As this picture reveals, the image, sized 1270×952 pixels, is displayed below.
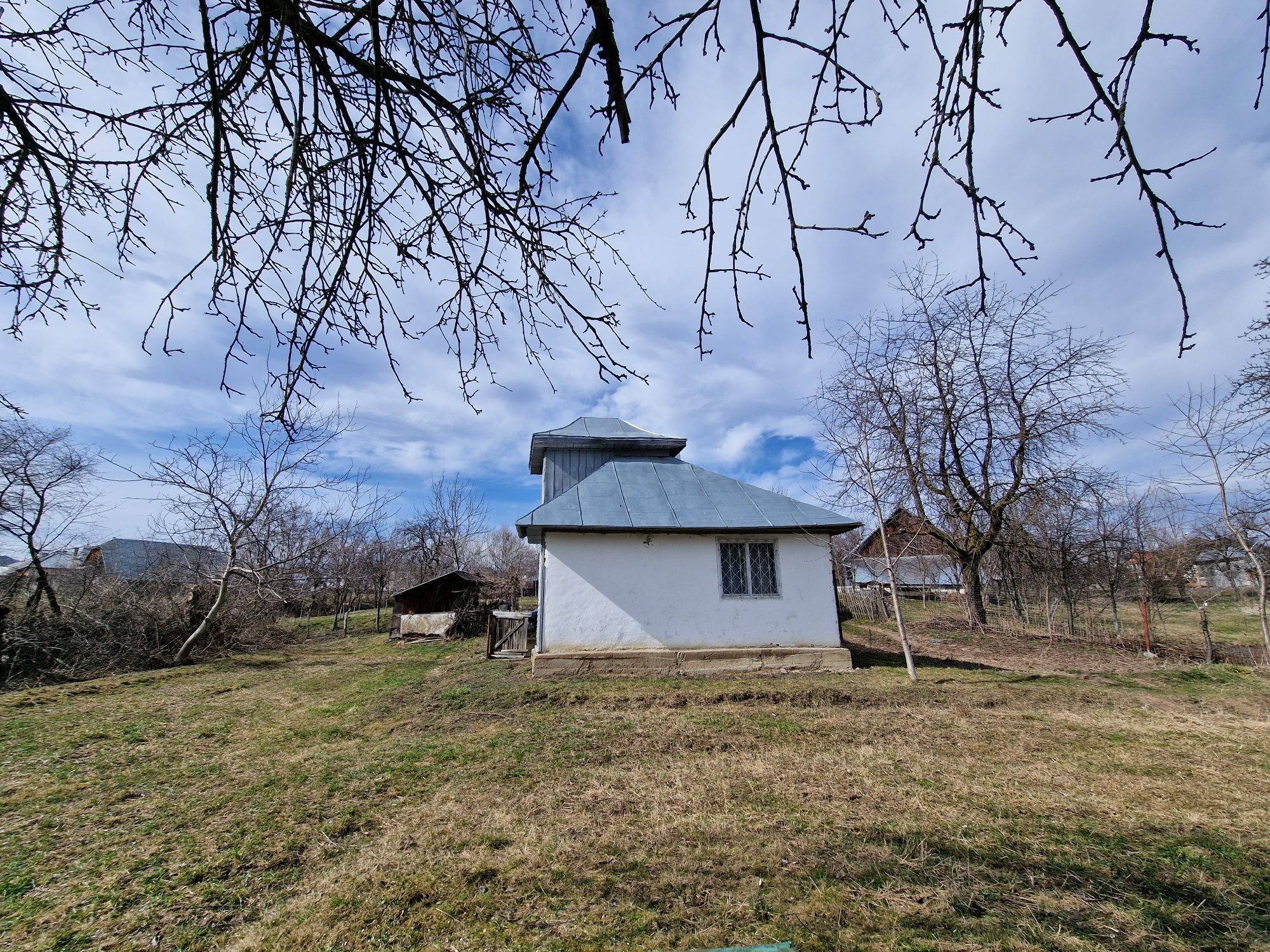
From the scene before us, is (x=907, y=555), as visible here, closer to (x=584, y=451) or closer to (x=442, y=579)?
(x=584, y=451)

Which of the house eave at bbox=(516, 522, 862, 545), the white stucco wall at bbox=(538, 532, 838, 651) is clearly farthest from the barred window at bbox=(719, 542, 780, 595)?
the house eave at bbox=(516, 522, 862, 545)

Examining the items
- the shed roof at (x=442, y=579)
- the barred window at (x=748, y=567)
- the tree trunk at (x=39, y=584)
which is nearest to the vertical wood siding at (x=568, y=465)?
the barred window at (x=748, y=567)

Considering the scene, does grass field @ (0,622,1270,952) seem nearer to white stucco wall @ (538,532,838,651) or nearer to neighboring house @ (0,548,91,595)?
white stucco wall @ (538,532,838,651)

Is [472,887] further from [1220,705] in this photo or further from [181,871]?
[1220,705]

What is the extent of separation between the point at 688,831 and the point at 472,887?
148 centimetres

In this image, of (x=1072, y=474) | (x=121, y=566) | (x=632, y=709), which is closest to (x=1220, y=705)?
(x=1072, y=474)

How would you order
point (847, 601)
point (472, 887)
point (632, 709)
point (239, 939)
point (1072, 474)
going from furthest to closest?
point (847, 601) → point (1072, 474) → point (632, 709) → point (472, 887) → point (239, 939)

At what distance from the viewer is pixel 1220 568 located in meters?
13.9

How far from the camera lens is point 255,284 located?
2.26 meters

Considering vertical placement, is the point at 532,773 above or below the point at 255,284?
below

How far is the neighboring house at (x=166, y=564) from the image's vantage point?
1344 centimetres

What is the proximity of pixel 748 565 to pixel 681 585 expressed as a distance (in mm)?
1428

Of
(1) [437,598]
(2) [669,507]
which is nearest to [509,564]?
(1) [437,598]

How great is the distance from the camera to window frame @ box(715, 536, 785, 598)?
10102 millimetres
